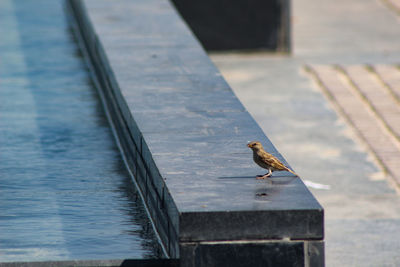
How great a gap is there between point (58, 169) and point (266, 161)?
2.42 metres

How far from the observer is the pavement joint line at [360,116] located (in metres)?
10.7

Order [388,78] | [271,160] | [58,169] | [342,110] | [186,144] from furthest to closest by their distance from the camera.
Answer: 1. [388,78]
2. [342,110]
3. [58,169]
4. [186,144]
5. [271,160]

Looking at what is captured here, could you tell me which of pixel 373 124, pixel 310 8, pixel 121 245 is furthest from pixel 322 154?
pixel 310 8

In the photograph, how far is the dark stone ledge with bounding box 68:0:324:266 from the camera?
15.3 feet

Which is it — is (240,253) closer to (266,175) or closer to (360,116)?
(266,175)

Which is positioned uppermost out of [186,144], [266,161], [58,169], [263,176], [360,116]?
[266,161]

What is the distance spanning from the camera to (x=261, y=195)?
4.92 meters

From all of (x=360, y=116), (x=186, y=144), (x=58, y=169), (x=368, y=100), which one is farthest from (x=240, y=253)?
(x=368, y=100)

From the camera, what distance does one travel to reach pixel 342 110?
1274cm

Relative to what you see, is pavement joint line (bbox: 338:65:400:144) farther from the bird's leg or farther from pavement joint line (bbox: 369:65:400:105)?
the bird's leg

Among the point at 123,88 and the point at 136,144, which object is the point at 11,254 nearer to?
the point at 136,144

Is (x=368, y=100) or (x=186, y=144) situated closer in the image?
(x=186, y=144)

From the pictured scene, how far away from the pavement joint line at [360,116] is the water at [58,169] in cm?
366

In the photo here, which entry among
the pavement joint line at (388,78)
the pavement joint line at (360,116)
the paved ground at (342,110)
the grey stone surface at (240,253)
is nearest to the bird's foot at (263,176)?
the grey stone surface at (240,253)
